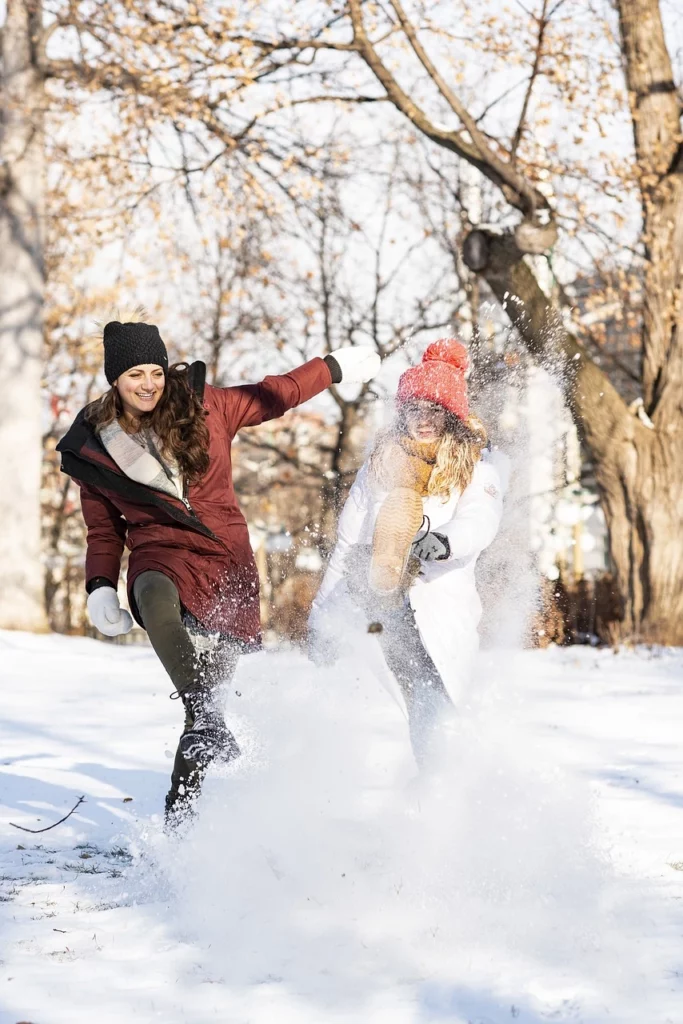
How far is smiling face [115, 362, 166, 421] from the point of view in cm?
390

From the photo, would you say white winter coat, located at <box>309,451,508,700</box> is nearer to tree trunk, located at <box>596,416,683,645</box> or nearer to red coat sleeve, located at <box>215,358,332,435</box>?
red coat sleeve, located at <box>215,358,332,435</box>

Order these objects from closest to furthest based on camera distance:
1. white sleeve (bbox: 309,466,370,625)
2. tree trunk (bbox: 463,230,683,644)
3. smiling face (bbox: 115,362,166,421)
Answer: smiling face (bbox: 115,362,166,421) → white sleeve (bbox: 309,466,370,625) → tree trunk (bbox: 463,230,683,644)

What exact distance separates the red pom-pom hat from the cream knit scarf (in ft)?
2.59

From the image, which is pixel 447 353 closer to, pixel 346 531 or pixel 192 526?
pixel 346 531

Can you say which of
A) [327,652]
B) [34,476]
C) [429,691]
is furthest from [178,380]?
[34,476]

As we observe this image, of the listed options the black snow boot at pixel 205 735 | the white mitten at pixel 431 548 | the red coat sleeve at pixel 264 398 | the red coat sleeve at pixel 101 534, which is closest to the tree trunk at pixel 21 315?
the red coat sleeve at pixel 101 534

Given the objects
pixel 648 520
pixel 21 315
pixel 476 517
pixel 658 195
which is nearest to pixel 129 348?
pixel 476 517

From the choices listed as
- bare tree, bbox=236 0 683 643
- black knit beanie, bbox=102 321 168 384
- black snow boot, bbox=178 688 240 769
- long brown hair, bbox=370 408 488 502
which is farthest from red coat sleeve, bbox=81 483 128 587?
bare tree, bbox=236 0 683 643

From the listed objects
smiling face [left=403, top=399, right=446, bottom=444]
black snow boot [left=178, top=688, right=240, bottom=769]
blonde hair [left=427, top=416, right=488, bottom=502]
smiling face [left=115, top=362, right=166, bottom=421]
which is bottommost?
black snow boot [left=178, top=688, right=240, bottom=769]

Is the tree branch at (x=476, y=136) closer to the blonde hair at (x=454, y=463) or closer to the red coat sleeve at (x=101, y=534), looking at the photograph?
the blonde hair at (x=454, y=463)

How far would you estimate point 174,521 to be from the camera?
3.90m

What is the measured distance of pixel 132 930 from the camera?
3.23 m

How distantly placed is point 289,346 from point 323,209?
32.1ft

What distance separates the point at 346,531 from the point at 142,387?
2.70 feet
